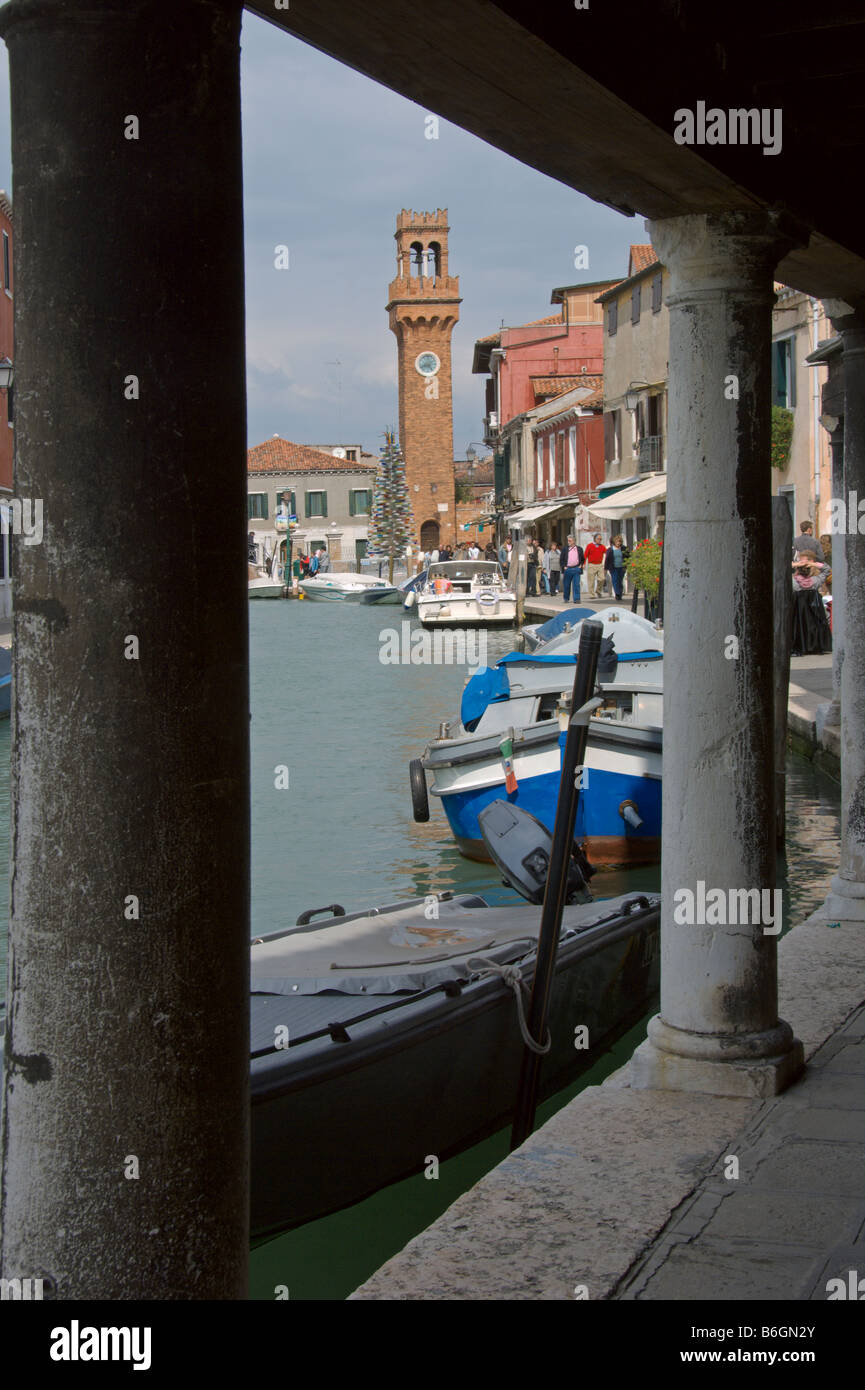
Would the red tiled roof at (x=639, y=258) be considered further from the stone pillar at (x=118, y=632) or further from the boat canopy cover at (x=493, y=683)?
the stone pillar at (x=118, y=632)

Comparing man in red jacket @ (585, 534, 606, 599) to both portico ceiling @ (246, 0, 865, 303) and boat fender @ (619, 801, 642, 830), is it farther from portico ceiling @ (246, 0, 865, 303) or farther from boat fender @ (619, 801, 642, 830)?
portico ceiling @ (246, 0, 865, 303)

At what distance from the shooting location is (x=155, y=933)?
164cm

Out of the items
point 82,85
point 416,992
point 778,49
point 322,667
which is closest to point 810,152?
point 778,49

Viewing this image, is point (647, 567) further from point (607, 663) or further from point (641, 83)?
point (641, 83)

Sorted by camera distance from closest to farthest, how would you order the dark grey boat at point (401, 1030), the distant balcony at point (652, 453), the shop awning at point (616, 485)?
1. the dark grey boat at point (401, 1030)
2. the distant balcony at point (652, 453)
3. the shop awning at point (616, 485)

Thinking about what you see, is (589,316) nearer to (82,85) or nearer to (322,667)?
(322,667)

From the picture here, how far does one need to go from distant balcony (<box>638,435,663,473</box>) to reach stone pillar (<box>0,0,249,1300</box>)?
3065 cm

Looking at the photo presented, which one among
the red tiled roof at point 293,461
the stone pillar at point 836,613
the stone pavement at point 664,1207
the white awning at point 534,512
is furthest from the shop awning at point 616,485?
the red tiled roof at point 293,461

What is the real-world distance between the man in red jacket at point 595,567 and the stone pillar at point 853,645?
24.8 meters

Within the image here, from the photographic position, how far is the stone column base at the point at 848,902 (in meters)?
5.63

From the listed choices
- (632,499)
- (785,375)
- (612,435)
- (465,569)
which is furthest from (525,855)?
(612,435)

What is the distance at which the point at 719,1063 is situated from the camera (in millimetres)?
3797

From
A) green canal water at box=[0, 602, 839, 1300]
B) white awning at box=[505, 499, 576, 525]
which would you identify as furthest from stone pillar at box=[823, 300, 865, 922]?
white awning at box=[505, 499, 576, 525]

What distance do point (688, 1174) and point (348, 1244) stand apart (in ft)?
4.81
